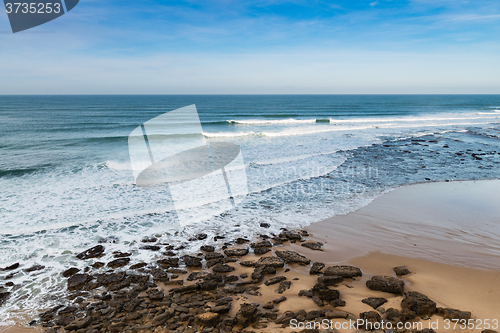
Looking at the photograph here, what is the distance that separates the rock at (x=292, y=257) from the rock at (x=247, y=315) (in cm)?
166

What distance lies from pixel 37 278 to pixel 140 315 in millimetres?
2463

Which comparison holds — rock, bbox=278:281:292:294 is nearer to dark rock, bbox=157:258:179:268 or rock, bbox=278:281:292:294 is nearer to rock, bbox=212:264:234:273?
rock, bbox=212:264:234:273

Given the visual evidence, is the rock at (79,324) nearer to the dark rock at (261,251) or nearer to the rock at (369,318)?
the dark rock at (261,251)

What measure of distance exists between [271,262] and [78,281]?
11.1 ft

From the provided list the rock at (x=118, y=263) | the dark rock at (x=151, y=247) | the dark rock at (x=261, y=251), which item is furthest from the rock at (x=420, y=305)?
the rock at (x=118, y=263)

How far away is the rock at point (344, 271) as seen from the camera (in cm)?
454

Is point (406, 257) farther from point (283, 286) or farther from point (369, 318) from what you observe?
point (283, 286)

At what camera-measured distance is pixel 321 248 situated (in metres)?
5.62

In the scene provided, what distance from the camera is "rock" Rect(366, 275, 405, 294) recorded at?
4.09 m

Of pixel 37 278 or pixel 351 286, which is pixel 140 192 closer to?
pixel 37 278

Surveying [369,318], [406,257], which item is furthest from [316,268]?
[406,257]

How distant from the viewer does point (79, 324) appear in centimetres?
353

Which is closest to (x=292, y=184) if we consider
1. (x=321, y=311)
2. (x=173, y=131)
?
(x=321, y=311)

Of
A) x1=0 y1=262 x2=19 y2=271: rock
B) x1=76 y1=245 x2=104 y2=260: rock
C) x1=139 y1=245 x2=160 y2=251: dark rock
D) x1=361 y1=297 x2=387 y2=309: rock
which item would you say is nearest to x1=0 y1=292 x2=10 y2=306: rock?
x1=0 y1=262 x2=19 y2=271: rock
